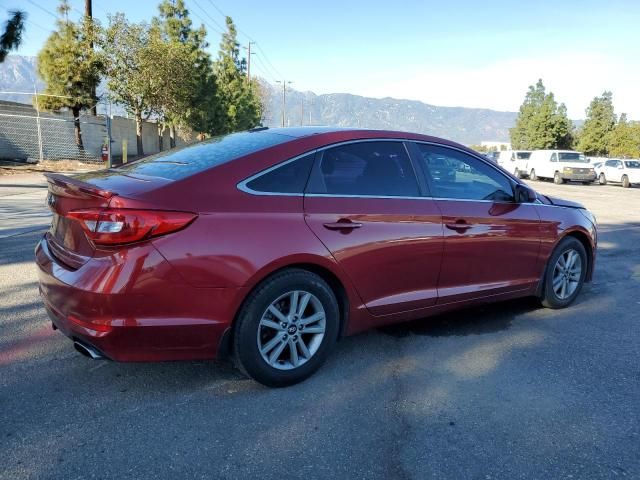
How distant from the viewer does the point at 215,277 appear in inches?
120

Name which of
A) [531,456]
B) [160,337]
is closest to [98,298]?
[160,337]

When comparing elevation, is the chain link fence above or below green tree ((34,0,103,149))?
below

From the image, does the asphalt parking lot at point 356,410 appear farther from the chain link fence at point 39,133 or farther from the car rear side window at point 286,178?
the chain link fence at point 39,133

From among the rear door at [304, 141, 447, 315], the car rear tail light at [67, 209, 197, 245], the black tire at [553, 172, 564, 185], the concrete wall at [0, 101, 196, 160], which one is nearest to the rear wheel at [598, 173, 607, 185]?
the black tire at [553, 172, 564, 185]

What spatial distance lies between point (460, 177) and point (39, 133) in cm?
2170

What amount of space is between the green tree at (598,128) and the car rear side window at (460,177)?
195 feet

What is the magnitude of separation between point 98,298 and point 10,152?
22.3 meters

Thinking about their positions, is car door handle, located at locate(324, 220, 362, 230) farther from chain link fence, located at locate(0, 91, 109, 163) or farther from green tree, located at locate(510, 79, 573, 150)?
green tree, located at locate(510, 79, 573, 150)

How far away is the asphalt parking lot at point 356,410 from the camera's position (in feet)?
8.73

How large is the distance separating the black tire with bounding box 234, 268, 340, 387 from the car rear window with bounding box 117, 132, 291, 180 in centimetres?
83

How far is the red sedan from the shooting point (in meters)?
2.95

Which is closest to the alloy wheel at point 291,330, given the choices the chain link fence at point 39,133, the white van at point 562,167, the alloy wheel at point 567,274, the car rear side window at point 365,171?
the car rear side window at point 365,171

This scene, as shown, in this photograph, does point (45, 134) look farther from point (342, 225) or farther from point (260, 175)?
point (342, 225)

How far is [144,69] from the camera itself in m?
26.8
